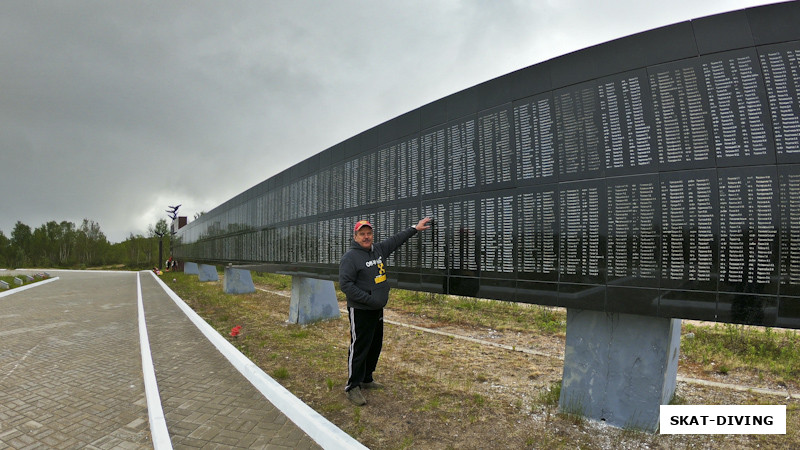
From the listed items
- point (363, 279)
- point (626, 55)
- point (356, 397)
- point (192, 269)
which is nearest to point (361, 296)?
point (363, 279)

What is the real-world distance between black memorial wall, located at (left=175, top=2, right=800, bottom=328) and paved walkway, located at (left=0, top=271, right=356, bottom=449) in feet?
9.44

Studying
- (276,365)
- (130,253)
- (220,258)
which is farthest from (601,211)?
(130,253)

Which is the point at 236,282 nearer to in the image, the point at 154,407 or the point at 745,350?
the point at 154,407

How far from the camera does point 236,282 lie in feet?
52.6

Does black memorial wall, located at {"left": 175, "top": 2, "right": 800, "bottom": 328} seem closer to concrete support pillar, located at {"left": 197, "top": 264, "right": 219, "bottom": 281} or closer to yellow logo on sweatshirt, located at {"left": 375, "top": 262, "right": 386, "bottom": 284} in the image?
yellow logo on sweatshirt, located at {"left": 375, "top": 262, "right": 386, "bottom": 284}

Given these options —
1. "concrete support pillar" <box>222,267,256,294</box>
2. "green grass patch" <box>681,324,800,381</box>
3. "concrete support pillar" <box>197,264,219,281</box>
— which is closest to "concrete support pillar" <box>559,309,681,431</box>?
"green grass patch" <box>681,324,800,381</box>

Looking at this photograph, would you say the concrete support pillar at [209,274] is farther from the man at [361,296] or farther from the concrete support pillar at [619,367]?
the concrete support pillar at [619,367]

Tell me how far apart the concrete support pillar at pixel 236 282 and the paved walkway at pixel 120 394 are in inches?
298

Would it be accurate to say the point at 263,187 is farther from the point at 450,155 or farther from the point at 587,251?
the point at 587,251

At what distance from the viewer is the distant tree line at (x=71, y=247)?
186 ft

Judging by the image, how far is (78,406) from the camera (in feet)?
13.1

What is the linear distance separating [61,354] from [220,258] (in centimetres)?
1098

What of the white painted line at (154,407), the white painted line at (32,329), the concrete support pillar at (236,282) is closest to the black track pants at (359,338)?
the white painted line at (154,407)

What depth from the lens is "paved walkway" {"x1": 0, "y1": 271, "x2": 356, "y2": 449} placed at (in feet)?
10.7
